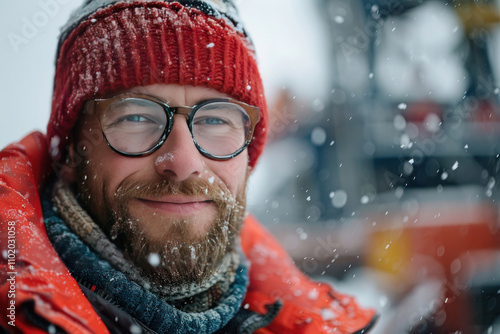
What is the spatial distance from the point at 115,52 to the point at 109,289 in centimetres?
51

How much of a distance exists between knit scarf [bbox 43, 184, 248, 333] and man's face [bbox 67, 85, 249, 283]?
3 centimetres

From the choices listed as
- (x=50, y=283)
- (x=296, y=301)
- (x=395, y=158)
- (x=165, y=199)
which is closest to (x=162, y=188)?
(x=165, y=199)

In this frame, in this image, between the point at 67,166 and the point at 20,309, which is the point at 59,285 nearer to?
the point at 20,309

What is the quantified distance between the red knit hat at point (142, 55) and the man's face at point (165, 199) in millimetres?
34

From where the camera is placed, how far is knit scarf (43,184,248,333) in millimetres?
854

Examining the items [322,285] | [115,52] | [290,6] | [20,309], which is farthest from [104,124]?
[290,6]

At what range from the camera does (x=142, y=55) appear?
0.91 meters

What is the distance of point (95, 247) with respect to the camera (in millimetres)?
901

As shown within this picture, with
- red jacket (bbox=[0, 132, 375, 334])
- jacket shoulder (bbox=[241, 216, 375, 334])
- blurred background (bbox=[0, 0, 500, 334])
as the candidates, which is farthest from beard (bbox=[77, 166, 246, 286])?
blurred background (bbox=[0, 0, 500, 334])

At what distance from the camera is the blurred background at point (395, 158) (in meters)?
2.48

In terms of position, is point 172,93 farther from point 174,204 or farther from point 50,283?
point 50,283

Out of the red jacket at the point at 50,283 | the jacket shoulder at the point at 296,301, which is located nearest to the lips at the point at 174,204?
the red jacket at the point at 50,283

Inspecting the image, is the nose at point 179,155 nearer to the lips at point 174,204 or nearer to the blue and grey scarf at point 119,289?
the lips at point 174,204

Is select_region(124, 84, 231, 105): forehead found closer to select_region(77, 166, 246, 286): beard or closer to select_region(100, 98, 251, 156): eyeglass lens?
select_region(100, 98, 251, 156): eyeglass lens
